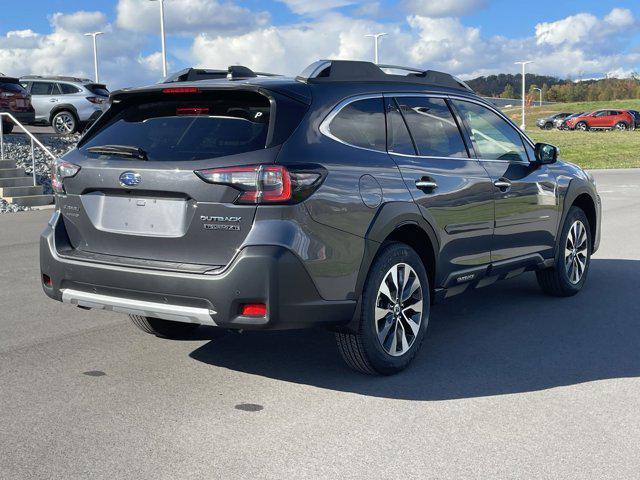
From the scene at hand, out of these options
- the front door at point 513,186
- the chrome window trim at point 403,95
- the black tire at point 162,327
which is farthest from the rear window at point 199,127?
the front door at point 513,186

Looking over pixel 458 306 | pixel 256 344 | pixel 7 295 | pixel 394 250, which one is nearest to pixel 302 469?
pixel 394 250

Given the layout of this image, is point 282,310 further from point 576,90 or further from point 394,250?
point 576,90

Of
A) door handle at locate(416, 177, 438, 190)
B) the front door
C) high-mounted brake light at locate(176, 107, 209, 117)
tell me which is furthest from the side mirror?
high-mounted brake light at locate(176, 107, 209, 117)

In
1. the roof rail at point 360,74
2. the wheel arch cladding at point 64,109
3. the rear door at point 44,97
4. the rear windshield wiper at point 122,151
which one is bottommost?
the rear windshield wiper at point 122,151

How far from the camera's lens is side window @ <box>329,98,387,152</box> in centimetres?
493

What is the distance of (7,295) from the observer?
7.60 m

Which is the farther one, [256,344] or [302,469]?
[256,344]

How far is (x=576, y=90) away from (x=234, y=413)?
147 m

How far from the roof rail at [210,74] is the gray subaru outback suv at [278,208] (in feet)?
0.08

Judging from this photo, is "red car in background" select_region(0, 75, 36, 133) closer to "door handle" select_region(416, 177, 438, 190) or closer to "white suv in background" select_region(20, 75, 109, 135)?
"white suv in background" select_region(20, 75, 109, 135)

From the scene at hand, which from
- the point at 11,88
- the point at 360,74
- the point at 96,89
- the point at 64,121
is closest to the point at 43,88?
the point at 64,121

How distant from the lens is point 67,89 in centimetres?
2662

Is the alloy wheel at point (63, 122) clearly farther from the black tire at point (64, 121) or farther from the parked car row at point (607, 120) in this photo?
the parked car row at point (607, 120)

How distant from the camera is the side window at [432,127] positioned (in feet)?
18.3
